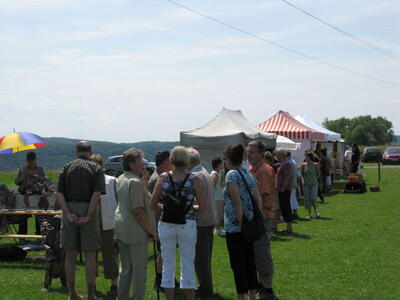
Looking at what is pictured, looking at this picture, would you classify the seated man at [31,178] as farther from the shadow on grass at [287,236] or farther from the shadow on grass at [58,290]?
the shadow on grass at [287,236]

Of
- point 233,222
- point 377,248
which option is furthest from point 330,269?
point 233,222

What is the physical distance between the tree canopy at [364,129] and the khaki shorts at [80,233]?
120 m

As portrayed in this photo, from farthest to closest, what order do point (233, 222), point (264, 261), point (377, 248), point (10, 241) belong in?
point (10, 241) < point (377, 248) < point (264, 261) < point (233, 222)

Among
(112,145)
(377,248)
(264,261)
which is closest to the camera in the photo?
(264,261)

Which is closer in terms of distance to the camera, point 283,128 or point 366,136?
point 283,128

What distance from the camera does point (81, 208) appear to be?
21.4ft

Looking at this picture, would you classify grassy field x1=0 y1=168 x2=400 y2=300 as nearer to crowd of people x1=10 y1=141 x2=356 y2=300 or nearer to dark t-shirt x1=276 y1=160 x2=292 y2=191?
crowd of people x1=10 y1=141 x2=356 y2=300

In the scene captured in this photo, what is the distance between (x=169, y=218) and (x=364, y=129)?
436 ft

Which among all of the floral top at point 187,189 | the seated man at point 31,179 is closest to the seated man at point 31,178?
the seated man at point 31,179

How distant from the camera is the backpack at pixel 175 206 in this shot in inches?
234

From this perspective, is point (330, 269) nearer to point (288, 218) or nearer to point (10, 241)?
point (288, 218)

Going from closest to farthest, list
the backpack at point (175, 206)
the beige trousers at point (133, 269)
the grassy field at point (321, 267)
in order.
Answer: the backpack at point (175, 206)
the beige trousers at point (133, 269)
the grassy field at point (321, 267)

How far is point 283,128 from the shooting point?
2444 cm

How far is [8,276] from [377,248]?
20.2ft
